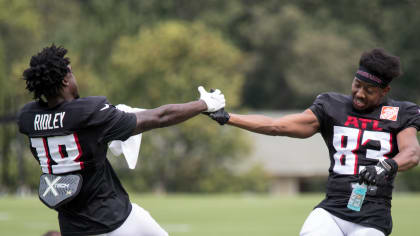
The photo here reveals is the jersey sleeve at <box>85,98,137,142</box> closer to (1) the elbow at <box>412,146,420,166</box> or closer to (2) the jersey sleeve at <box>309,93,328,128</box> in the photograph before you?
(2) the jersey sleeve at <box>309,93,328,128</box>

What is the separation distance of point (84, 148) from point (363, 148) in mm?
2480

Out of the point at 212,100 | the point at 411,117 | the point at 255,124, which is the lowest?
the point at 411,117

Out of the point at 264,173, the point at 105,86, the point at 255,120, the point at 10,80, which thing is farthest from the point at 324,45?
the point at 255,120

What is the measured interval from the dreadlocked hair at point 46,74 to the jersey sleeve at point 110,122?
38 centimetres

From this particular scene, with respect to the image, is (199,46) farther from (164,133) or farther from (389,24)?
(389,24)

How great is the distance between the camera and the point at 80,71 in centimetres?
4150

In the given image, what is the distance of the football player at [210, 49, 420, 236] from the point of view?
6.89 metres

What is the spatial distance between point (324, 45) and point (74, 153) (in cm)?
4724

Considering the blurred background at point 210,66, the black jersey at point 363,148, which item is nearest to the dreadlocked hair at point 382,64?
the black jersey at point 363,148

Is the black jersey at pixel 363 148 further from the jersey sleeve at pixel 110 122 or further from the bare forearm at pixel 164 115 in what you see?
the jersey sleeve at pixel 110 122

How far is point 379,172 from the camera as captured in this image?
6.67 metres

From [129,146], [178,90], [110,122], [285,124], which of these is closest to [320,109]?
[285,124]

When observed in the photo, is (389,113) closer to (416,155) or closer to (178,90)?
(416,155)

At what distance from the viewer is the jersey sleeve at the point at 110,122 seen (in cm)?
636
